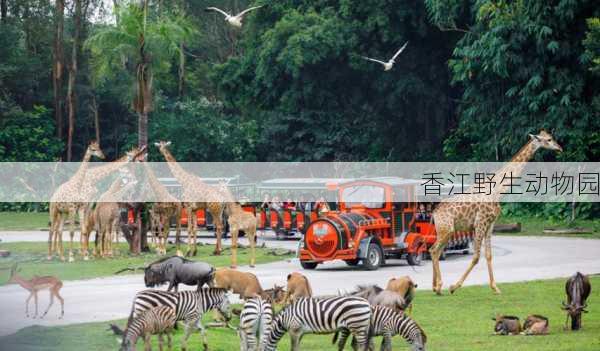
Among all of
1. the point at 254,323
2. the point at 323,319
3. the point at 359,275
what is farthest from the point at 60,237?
the point at 323,319

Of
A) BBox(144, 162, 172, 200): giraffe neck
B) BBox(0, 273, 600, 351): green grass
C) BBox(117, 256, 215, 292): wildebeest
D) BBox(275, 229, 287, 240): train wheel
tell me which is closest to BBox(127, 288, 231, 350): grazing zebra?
BBox(0, 273, 600, 351): green grass

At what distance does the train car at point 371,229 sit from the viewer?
23.2 meters

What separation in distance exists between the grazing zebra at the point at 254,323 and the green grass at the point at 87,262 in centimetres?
874

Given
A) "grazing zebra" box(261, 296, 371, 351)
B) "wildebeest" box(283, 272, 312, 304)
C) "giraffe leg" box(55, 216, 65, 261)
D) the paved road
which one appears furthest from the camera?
"giraffe leg" box(55, 216, 65, 261)

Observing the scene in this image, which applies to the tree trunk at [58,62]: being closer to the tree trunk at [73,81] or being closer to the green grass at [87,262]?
the tree trunk at [73,81]

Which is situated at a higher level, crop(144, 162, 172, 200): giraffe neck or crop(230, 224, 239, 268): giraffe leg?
crop(144, 162, 172, 200): giraffe neck

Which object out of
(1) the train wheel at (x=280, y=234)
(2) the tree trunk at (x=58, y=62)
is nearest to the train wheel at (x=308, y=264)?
(1) the train wheel at (x=280, y=234)

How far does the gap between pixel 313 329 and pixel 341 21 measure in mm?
33932

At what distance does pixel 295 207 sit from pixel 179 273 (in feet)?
58.4

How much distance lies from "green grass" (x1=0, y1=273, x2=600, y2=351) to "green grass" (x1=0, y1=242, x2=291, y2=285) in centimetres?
625

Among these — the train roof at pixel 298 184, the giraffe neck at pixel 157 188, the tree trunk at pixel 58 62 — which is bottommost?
the giraffe neck at pixel 157 188

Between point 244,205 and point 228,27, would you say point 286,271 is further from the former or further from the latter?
point 228,27

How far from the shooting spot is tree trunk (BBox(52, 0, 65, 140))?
51688mm

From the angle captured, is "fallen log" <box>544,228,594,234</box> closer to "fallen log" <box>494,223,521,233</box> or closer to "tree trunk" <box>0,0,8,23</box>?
"fallen log" <box>494,223,521,233</box>
